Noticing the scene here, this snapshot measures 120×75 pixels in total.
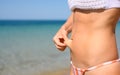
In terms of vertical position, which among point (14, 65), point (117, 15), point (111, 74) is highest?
point (117, 15)

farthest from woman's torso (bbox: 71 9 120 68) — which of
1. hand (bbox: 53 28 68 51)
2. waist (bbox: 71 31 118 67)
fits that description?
hand (bbox: 53 28 68 51)

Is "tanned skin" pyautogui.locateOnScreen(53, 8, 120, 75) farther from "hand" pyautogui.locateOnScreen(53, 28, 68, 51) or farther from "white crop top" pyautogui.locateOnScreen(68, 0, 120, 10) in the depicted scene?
"hand" pyautogui.locateOnScreen(53, 28, 68, 51)

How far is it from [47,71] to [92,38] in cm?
810

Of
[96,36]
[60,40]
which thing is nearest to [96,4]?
[96,36]

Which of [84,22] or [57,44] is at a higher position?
[84,22]

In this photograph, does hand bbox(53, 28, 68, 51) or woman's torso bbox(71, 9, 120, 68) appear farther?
hand bbox(53, 28, 68, 51)

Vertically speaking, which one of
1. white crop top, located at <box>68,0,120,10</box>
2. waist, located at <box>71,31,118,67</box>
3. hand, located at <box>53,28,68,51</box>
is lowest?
hand, located at <box>53,28,68,51</box>

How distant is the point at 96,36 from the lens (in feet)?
6.21

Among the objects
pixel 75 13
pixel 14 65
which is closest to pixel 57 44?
pixel 75 13

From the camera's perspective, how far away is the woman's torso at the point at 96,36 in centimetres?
187

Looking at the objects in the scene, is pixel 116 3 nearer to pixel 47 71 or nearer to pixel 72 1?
pixel 72 1

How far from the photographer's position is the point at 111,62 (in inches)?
73.4

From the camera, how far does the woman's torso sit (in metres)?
1.87

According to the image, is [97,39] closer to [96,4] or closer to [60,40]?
[96,4]
